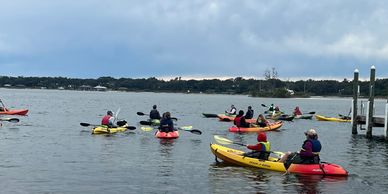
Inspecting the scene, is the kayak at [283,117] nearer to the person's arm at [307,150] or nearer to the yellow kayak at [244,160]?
the yellow kayak at [244,160]

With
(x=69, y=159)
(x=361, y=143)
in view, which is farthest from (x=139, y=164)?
(x=361, y=143)

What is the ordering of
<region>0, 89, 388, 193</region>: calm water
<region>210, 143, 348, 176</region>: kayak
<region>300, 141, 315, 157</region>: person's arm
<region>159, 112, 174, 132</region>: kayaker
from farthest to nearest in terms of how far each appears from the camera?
<region>159, 112, 174, 132</region>: kayaker, <region>210, 143, 348, 176</region>: kayak, <region>300, 141, 315, 157</region>: person's arm, <region>0, 89, 388, 193</region>: calm water

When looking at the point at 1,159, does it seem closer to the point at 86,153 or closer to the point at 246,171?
the point at 86,153

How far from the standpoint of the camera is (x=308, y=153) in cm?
2000

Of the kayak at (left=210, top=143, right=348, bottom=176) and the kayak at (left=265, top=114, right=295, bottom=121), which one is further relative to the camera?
the kayak at (left=265, top=114, right=295, bottom=121)

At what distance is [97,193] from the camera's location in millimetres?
16547

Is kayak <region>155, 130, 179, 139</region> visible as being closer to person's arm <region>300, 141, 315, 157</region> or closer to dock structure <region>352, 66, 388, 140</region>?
person's arm <region>300, 141, 315, 157</region>

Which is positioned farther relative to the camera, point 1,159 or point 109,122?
point 109,122

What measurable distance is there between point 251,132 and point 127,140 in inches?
432

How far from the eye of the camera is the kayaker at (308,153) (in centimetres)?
1984

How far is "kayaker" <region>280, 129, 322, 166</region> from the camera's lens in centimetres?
1984

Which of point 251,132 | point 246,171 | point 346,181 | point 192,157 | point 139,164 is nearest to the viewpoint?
point 346,181

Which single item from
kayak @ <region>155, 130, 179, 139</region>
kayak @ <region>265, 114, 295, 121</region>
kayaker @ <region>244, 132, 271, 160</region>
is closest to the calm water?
kayak @ <region>155, 130, 179, 139</region>

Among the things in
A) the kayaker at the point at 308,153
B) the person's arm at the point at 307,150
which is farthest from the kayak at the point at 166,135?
the person's arm at the point at 307,150
